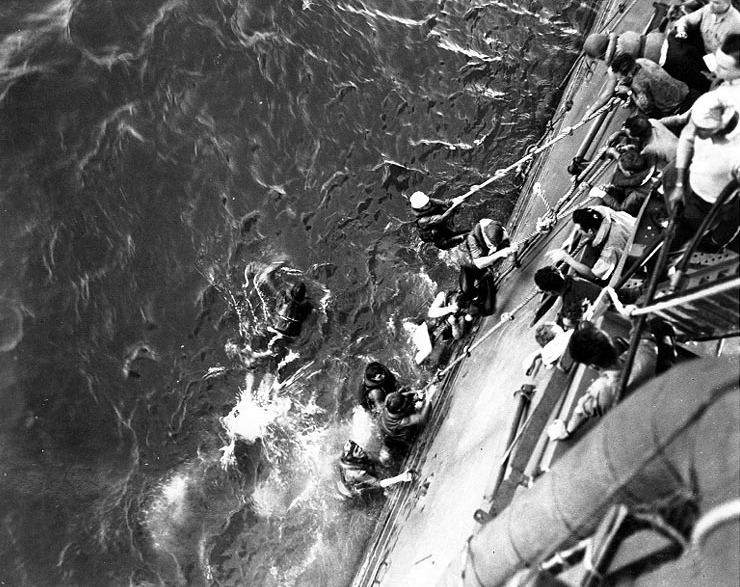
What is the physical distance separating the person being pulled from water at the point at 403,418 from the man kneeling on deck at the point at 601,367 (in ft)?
11.7

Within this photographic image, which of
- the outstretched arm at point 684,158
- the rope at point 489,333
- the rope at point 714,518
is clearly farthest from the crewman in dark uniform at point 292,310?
the rope at point 714,518

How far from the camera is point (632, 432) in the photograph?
374 centimetres

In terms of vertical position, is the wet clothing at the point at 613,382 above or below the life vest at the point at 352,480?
above

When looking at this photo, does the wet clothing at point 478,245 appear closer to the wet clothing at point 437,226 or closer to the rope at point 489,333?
the rope at point 489,333

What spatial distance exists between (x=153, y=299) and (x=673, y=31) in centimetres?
778

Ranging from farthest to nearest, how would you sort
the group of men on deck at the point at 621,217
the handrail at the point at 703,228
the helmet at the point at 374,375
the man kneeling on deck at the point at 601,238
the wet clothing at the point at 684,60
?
the helmet at the point at 374,375 → the wet clothing at the point at 684,60 → the man kneeling on deck at the point at 601,238 → the group of men on deck at the point at 621,217 → the handrail at the point at 703,228

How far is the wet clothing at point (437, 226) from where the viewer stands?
31.7 feet

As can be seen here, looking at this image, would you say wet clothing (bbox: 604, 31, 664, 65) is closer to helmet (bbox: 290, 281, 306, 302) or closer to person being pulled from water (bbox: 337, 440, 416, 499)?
helmet (bbox: 290, 281, 306, 302)

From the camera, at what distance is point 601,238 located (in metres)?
7.06

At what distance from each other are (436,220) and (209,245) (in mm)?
3572

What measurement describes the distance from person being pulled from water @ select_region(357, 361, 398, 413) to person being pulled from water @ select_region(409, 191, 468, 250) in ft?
6.73

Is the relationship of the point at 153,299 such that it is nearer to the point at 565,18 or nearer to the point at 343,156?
the point at 343,156

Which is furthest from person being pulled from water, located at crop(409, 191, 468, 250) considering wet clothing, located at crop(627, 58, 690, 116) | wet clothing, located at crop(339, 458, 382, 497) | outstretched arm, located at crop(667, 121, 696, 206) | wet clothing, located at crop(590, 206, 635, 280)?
outstretched arm, located at crop(667, 121, 696, 206)

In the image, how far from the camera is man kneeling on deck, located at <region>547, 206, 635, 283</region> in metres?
6.76
